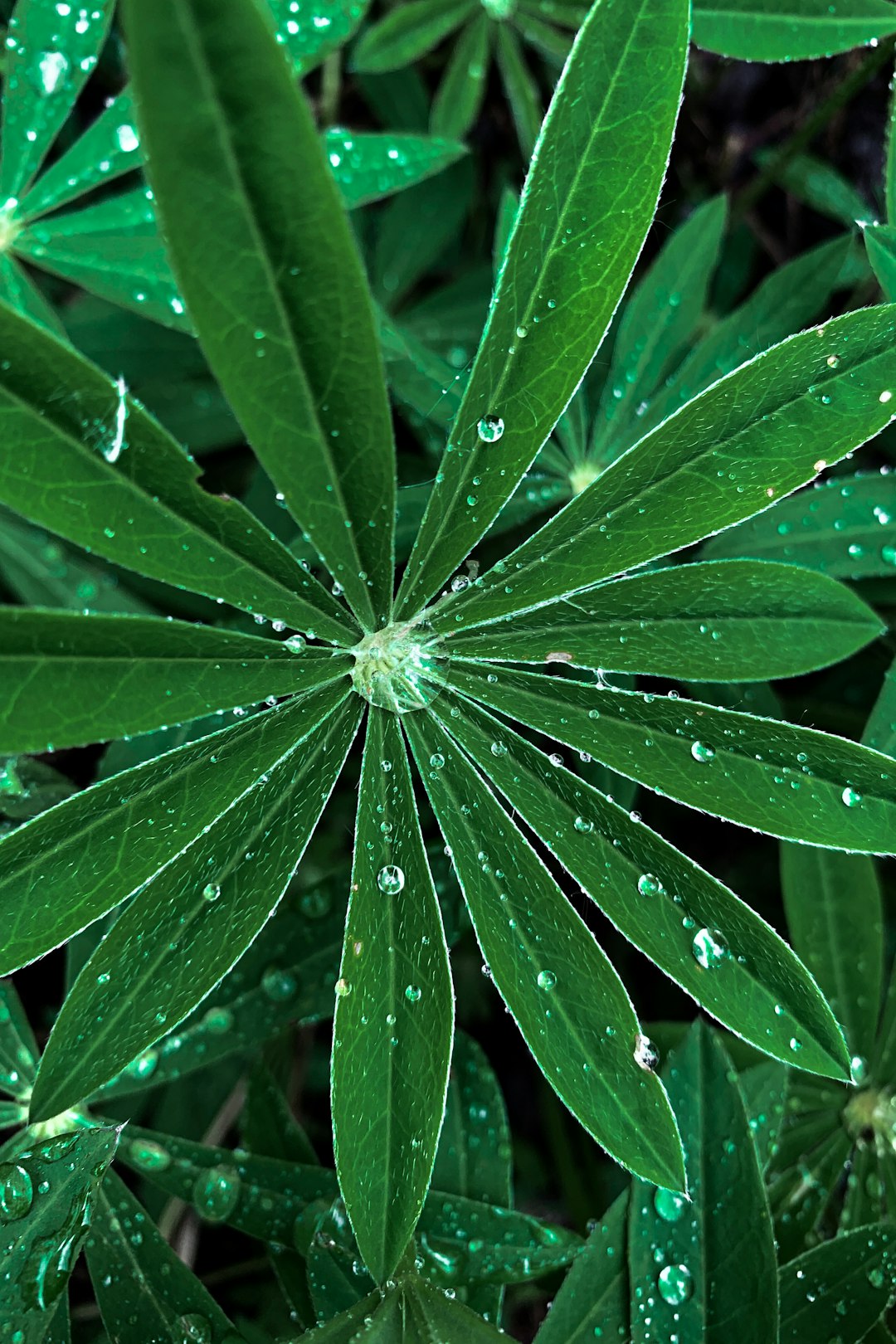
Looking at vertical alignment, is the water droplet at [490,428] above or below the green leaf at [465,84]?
below

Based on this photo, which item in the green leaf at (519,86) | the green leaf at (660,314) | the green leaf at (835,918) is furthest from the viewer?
the green leaf at (519,86)

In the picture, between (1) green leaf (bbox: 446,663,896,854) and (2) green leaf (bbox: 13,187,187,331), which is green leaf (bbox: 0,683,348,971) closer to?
(1) green leaf (bbox: 446,663,896,854)

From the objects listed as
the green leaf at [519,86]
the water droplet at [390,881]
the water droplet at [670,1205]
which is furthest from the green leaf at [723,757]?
the green leaf at [519,86]

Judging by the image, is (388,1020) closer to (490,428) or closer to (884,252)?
(490,428)

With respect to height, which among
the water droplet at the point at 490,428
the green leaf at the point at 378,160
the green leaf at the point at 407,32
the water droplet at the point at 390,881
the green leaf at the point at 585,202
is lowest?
the water droplet at the point at 390,881

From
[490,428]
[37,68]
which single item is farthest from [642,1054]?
[37,68]

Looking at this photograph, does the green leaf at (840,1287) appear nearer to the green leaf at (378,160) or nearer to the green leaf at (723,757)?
the green leaf at (723,757)

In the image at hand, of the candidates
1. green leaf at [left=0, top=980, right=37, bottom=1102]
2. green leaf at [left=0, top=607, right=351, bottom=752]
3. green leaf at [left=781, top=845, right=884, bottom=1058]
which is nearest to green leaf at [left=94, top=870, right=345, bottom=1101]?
green leaf at [left=0, top=980, right=37, bottom=1102]
